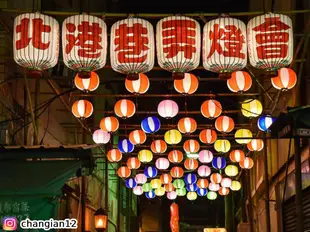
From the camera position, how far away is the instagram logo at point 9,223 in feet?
37.7

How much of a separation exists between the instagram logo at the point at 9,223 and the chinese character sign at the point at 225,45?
5534mm

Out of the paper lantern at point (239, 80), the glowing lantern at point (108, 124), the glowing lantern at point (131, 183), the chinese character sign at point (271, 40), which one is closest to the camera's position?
the chinese character sign at point (271, 40)

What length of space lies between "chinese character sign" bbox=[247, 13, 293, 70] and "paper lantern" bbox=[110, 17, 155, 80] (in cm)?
238

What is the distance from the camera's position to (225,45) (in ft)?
42.9

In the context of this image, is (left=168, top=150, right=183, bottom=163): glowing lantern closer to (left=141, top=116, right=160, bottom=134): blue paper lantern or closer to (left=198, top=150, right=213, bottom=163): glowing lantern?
(left=198, top=150, right=213, bottom=163): glowing lantern

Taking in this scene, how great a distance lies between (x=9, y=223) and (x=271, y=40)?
22.6 ft

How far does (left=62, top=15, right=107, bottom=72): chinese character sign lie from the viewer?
43.0 ft

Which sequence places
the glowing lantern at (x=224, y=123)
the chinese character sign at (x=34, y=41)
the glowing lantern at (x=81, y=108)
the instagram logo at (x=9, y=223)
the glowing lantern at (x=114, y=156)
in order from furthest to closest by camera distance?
the glowing lantern at (x=114, y=156), the glowing lantern at (x=224, y=123), the glowing lantern at (x=81, y=108), the chinese character sign at (x=34, y=41), the instagram logo at (x=9, y=223)

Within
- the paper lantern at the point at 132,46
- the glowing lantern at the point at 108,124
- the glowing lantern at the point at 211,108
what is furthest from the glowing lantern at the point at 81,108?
the paper lantern at the point at 132,46

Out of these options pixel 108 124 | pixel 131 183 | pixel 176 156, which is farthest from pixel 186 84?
pixel 131 183

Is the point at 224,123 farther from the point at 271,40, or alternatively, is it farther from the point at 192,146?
the point at 271,40

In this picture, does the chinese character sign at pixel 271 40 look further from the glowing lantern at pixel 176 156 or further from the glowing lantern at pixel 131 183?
the glowing lantern at pixel 131 183

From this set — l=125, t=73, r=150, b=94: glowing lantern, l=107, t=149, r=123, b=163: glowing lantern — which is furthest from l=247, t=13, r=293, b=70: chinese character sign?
l=107, t=149, r=123, b=163: glowing lantern

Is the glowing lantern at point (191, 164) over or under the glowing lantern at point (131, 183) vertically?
over
